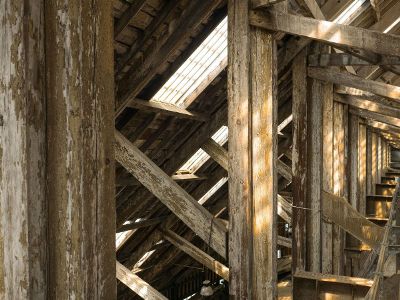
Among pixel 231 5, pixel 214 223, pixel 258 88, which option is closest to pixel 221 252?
pixel 214 223

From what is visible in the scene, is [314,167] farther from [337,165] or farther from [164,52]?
[164,52]

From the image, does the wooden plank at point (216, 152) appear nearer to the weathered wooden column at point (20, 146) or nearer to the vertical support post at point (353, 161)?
the vertical support post at point (353, 161)

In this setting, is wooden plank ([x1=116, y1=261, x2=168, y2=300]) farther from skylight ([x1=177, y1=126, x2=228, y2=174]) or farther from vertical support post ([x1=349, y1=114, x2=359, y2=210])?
vertical support post ([x1=349, y1=114, x2=359, y2=210])

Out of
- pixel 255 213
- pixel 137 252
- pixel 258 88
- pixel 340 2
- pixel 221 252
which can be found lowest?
pixel 137 252

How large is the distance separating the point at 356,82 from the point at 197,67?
6.61ft

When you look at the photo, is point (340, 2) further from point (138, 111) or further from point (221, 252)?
point (221, 252)

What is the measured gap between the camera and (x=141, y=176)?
4.96 metres

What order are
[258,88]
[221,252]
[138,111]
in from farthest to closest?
[138,111]
[221,252]
[258,88]

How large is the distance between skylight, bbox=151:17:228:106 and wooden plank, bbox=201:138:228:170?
2.59 ft

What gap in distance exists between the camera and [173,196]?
4.77m

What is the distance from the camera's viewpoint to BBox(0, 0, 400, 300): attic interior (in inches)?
68.8

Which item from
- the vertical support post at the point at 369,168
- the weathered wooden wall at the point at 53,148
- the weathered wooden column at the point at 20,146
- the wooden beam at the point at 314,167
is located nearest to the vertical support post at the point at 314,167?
the wooden beam at the point at 314,167

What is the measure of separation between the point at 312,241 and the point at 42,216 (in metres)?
5.85

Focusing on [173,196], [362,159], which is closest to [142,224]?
[173,196]
